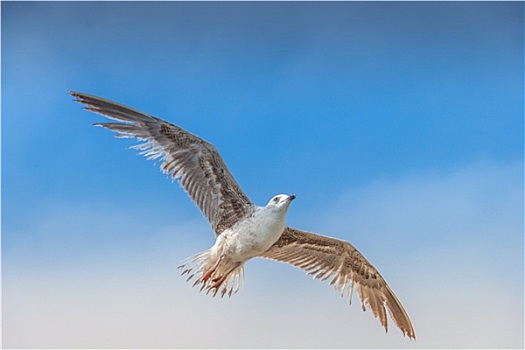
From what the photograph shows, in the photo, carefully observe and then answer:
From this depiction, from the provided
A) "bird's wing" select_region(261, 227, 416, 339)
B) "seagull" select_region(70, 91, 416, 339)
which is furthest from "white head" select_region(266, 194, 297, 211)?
"bird's wing" select_region(261, 227, 416, 339)

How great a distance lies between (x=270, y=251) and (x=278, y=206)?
1.66 metres

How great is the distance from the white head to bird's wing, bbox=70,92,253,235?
1.24ft

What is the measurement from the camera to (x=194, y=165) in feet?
29.3

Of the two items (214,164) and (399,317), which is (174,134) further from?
(399,317)

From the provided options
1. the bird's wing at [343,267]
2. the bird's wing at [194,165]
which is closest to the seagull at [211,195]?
the bird's wing at [194,165]

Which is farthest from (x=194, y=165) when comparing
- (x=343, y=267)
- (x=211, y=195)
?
(x=343, y=267)

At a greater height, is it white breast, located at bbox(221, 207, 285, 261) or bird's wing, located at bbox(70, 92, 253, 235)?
Answer: bird's wing, located at bbox(70, 92, 253, 235)

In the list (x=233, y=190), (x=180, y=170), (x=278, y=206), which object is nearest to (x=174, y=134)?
(x=180, y=170)

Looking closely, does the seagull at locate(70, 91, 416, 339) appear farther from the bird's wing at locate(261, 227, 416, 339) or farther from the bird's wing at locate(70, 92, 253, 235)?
the bird's wing at locate(261, 227, 416, 339)

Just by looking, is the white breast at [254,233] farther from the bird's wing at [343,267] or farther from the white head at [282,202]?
the bird's wing at [343,267]

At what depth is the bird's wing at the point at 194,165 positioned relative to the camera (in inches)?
347

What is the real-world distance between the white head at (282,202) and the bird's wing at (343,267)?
142cm

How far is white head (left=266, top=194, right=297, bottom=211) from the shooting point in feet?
27.7

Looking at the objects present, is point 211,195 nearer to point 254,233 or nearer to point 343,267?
point 254,233
